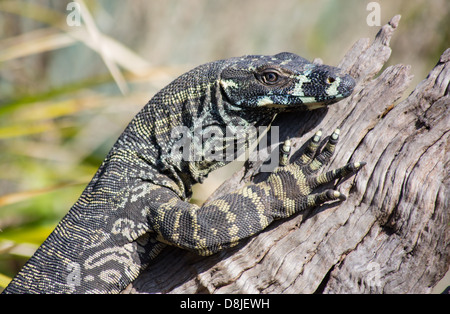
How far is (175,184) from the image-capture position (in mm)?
5605

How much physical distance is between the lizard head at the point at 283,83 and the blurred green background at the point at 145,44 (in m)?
4.22

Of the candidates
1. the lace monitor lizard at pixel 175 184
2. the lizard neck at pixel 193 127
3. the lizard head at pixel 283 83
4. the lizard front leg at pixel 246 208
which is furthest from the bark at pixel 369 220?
the lizard neck at pixel 193 127

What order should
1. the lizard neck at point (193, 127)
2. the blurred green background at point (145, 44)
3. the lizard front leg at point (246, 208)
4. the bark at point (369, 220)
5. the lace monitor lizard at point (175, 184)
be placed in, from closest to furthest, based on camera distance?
1. the bark at point (369, 220)
2. the lizard front leg at point (246, 208)
3. the lace monitor lizard at point (175, 184)
4. the lizard neck at point (193, 127)
5. the blurred green background at point (145, 44)

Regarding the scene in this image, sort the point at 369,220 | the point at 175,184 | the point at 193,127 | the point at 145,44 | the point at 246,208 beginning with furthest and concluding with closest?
the point at 145,44
the point at 175,184
the point at 193,127
the point at 246,208
the point at 369,220

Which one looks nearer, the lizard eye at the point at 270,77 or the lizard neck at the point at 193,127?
the lizard eye at the point at 270,77

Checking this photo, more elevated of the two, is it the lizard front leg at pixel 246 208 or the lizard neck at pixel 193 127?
the lizard neck at pixel 193 127

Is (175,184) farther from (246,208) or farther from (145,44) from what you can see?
(145,44)

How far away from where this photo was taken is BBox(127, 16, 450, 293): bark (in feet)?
14.5

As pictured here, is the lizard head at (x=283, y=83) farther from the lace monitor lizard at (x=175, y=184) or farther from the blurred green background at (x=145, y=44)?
the blurred green background at (x=145, y=44)

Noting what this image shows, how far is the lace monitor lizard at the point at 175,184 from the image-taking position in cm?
505

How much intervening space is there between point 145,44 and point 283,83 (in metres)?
8.77

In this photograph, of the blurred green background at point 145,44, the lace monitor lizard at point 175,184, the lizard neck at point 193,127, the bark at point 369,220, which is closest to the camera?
the bark at point 369,220

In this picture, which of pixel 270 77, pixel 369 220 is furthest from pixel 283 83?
pixel 369 220
